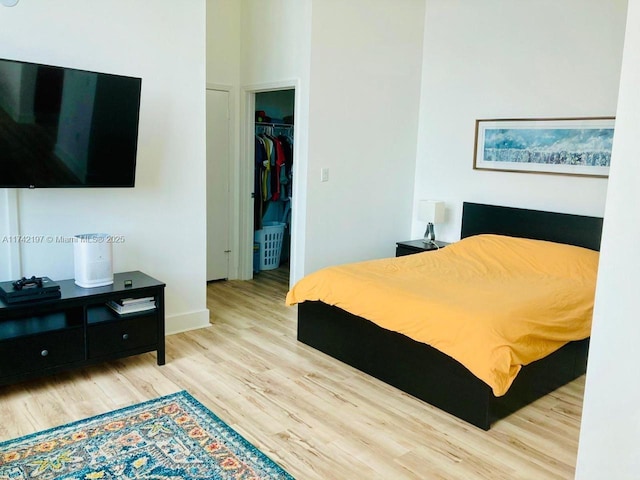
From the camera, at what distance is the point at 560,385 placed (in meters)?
3.39

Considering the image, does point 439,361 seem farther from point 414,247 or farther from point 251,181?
point 251,181

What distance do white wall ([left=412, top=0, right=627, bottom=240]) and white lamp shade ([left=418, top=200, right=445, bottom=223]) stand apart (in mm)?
186

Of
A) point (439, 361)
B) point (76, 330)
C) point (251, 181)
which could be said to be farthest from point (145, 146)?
point (439, 361)

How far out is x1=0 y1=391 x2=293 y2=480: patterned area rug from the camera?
2371 mm

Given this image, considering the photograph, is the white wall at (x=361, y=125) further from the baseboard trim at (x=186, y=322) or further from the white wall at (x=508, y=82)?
the baseboard trim at (x=186, y=322)

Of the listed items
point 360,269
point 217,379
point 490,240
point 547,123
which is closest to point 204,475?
point 217,379

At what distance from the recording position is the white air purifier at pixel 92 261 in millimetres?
3283

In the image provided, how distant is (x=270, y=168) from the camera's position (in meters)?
6.09

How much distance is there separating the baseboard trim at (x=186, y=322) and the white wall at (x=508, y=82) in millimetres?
2489

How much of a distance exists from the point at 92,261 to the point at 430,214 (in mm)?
3113

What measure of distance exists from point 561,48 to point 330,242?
8.31ft

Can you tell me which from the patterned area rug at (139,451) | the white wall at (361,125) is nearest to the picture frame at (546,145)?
the white wall at (361,125)

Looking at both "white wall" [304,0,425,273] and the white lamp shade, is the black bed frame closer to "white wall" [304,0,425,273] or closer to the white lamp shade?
the white lamp shade

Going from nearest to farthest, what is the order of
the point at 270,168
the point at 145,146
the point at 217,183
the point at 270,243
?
the point at 145,146 → the point at 217,183 → the point at 270,168 → the point at 270,243
